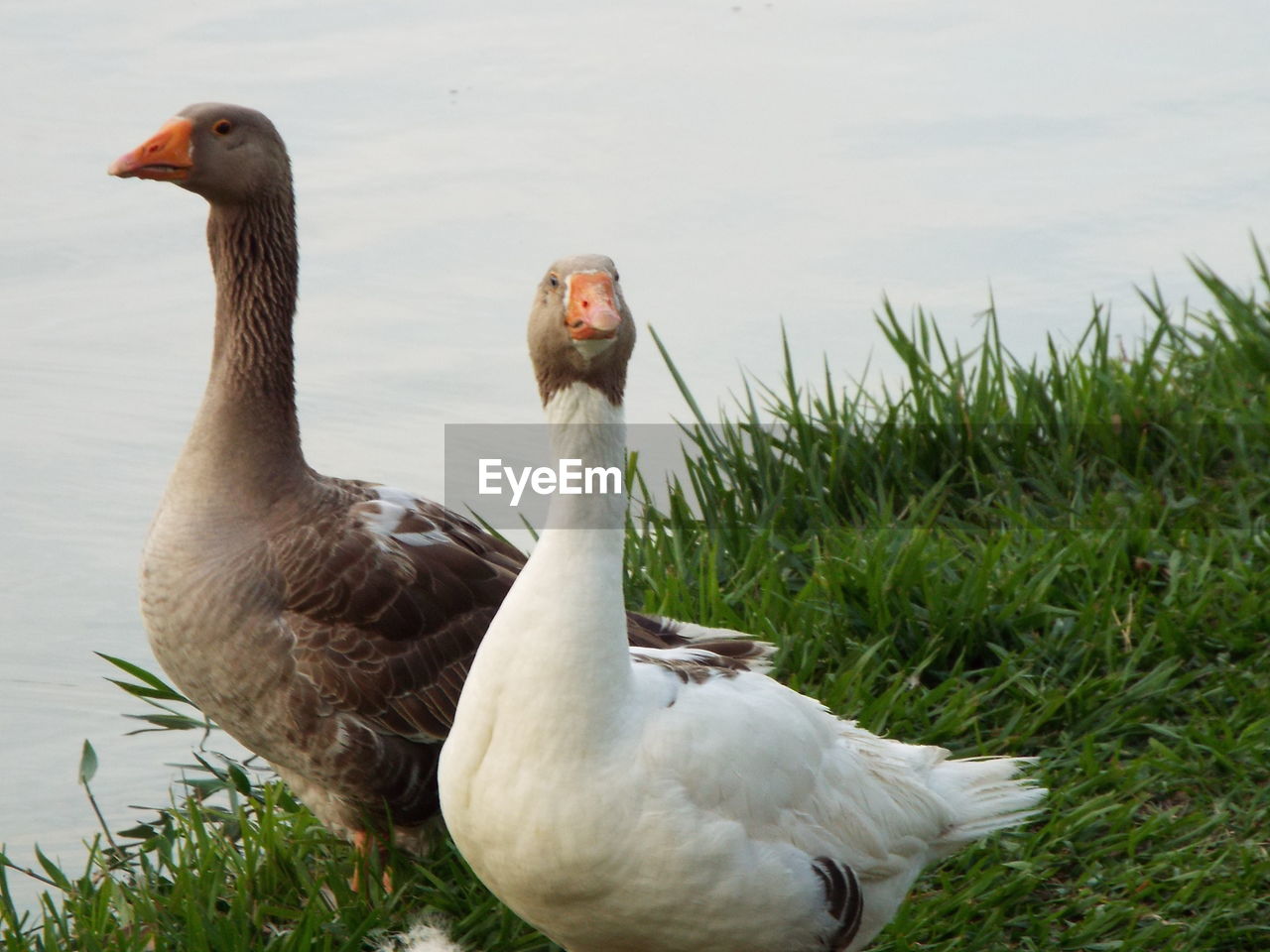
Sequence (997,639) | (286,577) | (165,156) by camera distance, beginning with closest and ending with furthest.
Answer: (286,577) → (165,156) → (997,639)

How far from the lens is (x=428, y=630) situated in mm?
3596

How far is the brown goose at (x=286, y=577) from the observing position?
343cm

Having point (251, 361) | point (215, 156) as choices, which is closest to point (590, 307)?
point (251, 361)

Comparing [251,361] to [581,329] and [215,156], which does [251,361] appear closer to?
[215,156]

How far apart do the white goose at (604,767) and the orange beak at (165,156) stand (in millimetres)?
1175

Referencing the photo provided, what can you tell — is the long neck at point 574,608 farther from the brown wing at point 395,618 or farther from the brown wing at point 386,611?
the brown wing at point 386,611

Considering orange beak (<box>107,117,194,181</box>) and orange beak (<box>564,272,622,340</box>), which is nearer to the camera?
orange beak (<box>564,272,622,340</box>)

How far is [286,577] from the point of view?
3467 millimetres

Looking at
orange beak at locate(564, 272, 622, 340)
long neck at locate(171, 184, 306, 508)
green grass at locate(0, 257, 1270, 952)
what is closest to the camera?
orange beak at locate(564, 272, 622, 340)

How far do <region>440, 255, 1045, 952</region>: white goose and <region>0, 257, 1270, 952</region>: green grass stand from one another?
1.79 feet

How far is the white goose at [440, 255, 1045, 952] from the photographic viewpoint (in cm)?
276

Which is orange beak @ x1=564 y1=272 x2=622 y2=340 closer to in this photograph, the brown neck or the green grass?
the brown neck

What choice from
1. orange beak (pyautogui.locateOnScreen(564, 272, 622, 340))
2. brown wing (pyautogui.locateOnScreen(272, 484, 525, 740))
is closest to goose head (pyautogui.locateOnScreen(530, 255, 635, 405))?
orange beak (pyautogui.locateOnScreen(564, 272, 622, 340))

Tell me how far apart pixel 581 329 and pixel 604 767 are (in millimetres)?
684
